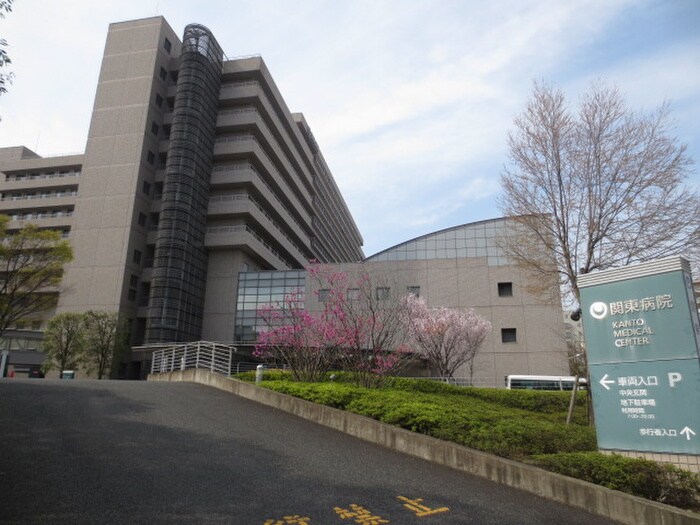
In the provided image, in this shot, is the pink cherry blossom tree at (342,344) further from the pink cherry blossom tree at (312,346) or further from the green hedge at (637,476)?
the green hedge at (637,476)

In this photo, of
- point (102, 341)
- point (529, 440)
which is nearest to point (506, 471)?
point (529, 440)

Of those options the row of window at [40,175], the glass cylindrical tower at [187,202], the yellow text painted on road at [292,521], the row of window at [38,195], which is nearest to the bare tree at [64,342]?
the glass cylindrical tower at [187,202]

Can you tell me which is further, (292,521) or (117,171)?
(117,171)

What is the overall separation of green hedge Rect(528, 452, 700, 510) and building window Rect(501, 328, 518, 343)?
95.2ft

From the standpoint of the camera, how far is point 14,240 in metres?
32.2

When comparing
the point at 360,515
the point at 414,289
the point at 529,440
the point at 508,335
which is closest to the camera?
the point at 360,515

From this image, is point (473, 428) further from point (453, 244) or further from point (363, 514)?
point (453, 244)

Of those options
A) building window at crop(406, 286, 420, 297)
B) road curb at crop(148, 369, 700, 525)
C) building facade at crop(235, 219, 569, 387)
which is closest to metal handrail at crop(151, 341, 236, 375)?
building facade at crop(235, 219, 569, 387)

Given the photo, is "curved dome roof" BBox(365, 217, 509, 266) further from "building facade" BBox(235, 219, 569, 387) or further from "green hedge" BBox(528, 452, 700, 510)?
"green hedge" BBox(528, 452, 700, 510)

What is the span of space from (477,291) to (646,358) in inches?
1146

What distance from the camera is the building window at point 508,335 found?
34469mm

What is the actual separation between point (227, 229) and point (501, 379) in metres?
27.4

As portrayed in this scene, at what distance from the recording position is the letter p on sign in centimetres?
670

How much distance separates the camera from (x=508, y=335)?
34719 mm
